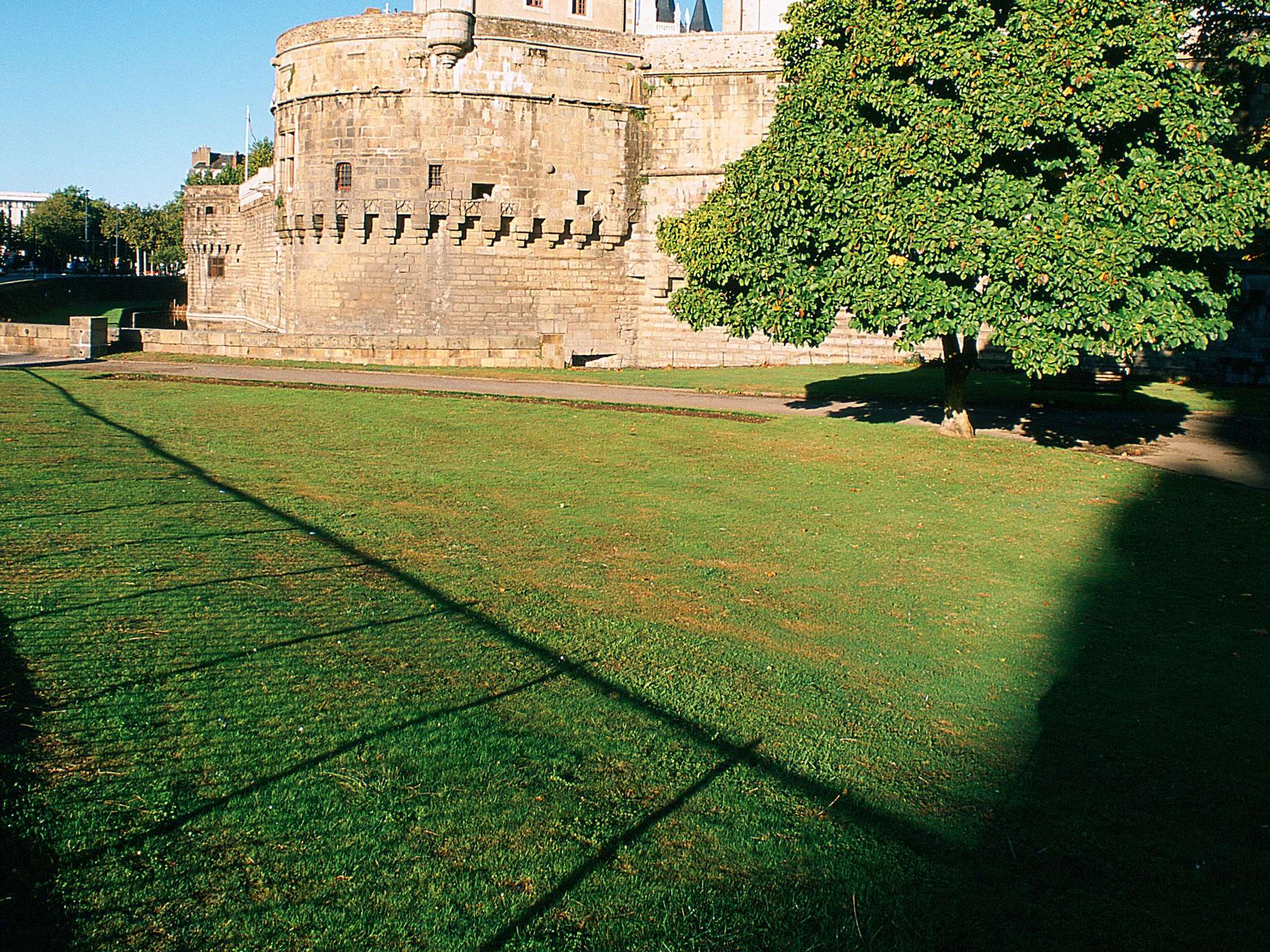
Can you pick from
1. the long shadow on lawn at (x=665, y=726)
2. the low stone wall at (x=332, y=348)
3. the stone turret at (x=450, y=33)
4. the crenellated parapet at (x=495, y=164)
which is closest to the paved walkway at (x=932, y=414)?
the low stone wall at (x=332, y=348)

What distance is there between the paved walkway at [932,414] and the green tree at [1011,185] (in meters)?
2.24

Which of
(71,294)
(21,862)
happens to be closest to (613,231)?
(21,862)

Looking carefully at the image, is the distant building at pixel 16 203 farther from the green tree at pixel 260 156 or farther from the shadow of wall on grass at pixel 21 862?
the shadow of wall on grass at pixel 21 862

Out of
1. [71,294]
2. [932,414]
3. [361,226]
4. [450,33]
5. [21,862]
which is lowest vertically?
[21,862]

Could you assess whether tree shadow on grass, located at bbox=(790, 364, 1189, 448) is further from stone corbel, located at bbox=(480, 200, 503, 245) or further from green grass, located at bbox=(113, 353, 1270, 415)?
stone corbel, located at bbox=(480, 200, 503, 245)

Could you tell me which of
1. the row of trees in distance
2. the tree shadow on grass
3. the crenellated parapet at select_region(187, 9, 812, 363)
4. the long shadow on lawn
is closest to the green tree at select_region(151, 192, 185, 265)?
the row of trees in distance

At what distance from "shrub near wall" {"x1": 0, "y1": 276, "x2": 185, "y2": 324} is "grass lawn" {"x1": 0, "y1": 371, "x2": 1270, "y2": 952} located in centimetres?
4132

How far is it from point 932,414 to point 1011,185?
5971mm

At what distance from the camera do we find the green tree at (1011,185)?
563 inches

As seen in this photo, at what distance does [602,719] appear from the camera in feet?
19.5

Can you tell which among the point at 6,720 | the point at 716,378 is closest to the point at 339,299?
the point at 716,378

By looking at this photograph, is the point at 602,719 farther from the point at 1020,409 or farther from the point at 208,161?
the point at 208,161

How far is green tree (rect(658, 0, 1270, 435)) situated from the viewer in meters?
14.3

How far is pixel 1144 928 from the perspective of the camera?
4.39m
